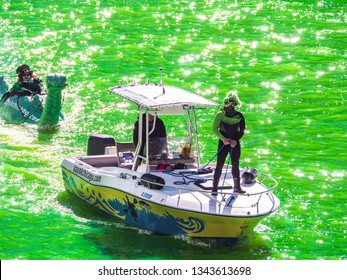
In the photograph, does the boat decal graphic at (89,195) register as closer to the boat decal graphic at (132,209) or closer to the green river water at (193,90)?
the green river water at (193,90)

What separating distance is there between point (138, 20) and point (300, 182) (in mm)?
19484

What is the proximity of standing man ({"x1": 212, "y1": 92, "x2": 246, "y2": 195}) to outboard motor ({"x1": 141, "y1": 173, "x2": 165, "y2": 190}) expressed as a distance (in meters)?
1.09

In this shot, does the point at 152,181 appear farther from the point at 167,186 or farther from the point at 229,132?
the point at 229,132

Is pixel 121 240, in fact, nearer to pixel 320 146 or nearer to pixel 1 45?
pixel 320 146

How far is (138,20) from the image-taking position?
1591 inches

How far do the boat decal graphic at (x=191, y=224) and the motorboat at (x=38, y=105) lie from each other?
33.4ft

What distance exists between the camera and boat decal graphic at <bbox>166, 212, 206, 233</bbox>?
17817 millimetres

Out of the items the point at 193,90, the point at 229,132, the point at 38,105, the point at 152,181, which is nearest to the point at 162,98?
the point at 229,132

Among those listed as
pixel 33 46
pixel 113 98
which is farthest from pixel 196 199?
pixel 33 46

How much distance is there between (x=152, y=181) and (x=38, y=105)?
35.8 ft

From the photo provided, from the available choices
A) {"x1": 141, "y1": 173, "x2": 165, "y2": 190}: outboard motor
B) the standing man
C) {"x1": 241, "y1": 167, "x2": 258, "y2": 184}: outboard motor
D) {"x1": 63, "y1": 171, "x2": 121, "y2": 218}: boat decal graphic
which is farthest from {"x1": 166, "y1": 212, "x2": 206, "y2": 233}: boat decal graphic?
{"x1": 63, "y1": 171, "x2": 121, "y2": 218}: boat decal graphic

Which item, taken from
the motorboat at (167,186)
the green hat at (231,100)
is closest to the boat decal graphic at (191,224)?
the motorboat at (167,186)

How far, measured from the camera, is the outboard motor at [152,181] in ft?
60.6

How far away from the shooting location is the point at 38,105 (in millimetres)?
28516
